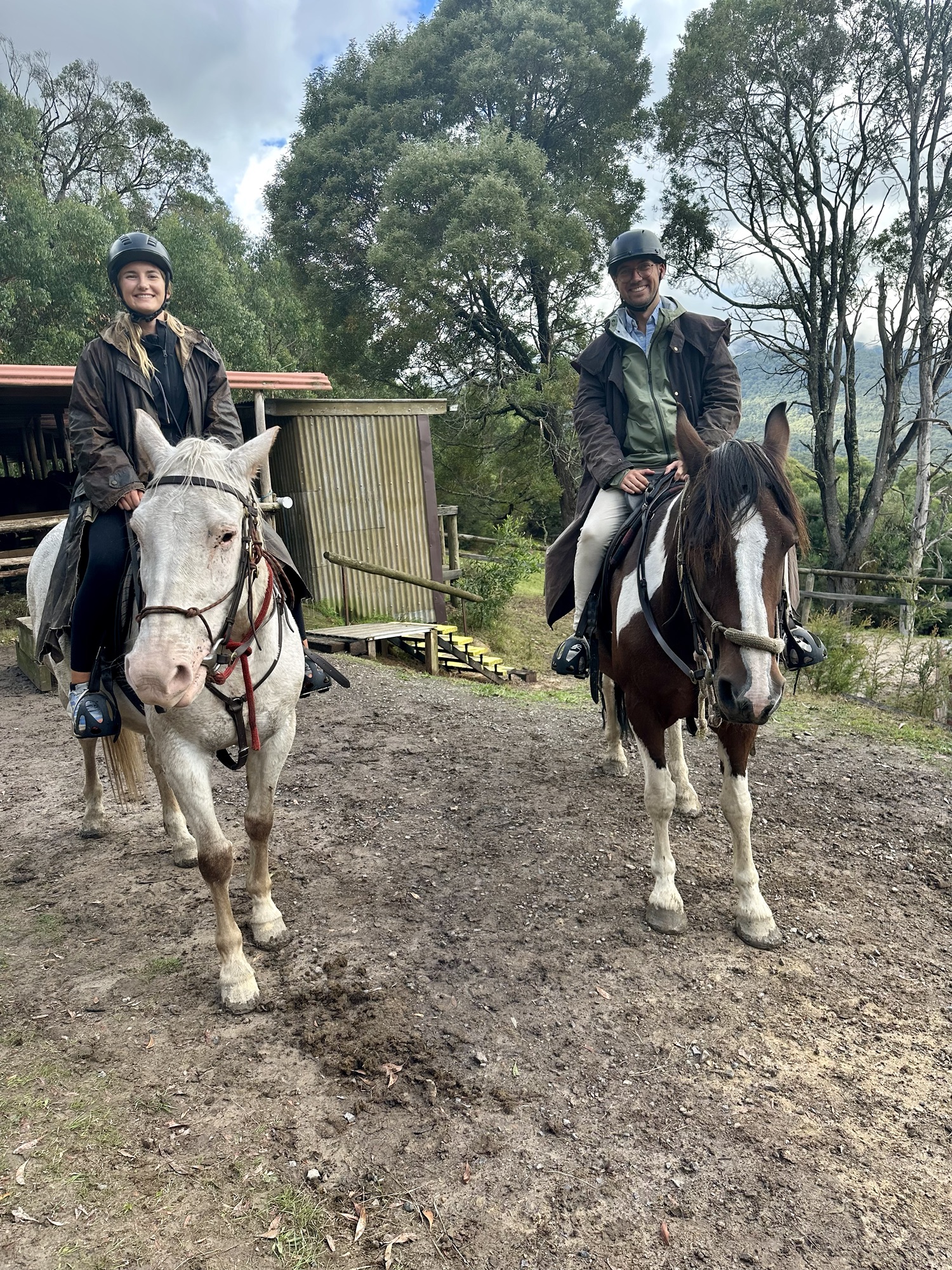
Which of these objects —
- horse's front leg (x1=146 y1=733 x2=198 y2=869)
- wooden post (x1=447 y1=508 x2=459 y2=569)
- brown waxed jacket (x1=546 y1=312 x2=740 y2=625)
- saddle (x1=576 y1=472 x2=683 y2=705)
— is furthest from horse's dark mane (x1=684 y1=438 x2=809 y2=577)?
wooden post (x1=447 y1=508 x2=459 y2=569)

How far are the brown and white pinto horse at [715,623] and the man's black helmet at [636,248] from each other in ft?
4.85

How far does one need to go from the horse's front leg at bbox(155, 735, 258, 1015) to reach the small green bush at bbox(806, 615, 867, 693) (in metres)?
6.81

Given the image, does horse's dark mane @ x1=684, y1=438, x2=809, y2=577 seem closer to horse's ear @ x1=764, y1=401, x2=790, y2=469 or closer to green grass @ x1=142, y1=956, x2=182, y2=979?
horse's ear @ x1=764, y1=401, x2=790, y2=469

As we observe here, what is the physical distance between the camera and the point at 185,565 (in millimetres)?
2420

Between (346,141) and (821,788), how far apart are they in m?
24.4

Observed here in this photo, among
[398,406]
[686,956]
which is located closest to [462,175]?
[398,406]

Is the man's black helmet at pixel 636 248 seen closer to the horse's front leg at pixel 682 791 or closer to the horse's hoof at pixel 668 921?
the horse's front leg at pixel 682 791

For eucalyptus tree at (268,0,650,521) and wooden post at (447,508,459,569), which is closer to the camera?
wooden post at (447,508,459,569)

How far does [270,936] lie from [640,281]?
3862 millimetres

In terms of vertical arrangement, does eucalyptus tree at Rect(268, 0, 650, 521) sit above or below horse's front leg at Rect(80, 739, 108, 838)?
above

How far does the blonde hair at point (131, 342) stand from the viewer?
3.31 m

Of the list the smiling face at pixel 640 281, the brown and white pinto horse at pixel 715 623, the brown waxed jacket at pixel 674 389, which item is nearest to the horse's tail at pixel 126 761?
the brown and white pinto horse at pixel 715 623

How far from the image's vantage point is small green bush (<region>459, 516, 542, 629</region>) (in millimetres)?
14172

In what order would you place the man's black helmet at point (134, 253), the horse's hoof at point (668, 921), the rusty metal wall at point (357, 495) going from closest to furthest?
the man's black helmet at point (134, 253) < the horse's hoof at point (668, 921) < the rusty metal wall at point (357, 495)
